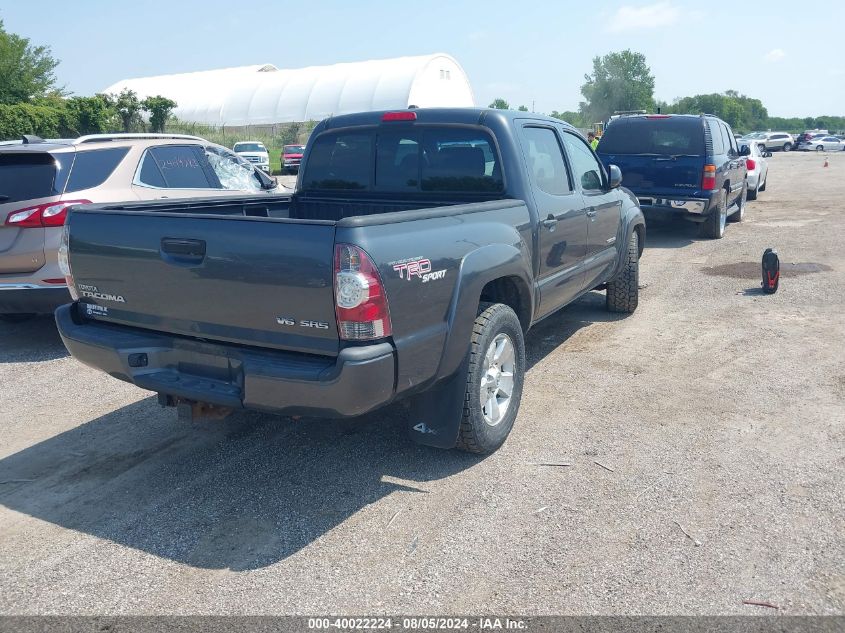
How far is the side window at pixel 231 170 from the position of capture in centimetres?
827

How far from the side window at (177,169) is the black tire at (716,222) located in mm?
8183

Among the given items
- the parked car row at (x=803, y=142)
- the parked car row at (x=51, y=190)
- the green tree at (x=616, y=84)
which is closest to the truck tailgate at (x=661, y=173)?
the parked car row at (x=51, y=190)

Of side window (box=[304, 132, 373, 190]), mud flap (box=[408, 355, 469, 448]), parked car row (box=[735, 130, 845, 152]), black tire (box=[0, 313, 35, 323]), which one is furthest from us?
parked car row (box=[735, 130, 845, 152])

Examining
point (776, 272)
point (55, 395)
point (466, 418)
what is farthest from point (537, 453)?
point (776, 272)

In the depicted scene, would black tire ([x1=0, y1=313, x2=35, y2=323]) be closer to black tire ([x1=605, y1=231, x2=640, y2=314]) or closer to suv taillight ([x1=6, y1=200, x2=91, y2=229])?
suv taillight ([x1=6, y1=200, x2=91, y2=229])

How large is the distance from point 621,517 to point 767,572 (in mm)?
699

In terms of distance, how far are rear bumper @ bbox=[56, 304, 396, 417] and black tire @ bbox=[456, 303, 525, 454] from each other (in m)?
0.72

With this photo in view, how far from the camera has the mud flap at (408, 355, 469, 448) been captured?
3959mm

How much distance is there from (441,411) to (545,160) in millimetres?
2296

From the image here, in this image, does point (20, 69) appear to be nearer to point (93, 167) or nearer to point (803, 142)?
point (93, 167)

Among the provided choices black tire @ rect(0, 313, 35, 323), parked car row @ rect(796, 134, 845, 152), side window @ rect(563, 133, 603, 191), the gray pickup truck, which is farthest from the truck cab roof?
parked car row @ rect(796, 134, 845, 152)

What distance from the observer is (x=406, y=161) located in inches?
206

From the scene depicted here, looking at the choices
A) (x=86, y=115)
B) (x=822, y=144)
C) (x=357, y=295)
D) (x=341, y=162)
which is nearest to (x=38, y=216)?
(x=341, y=162)

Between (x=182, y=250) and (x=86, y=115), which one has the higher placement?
(x=86, y=115)
